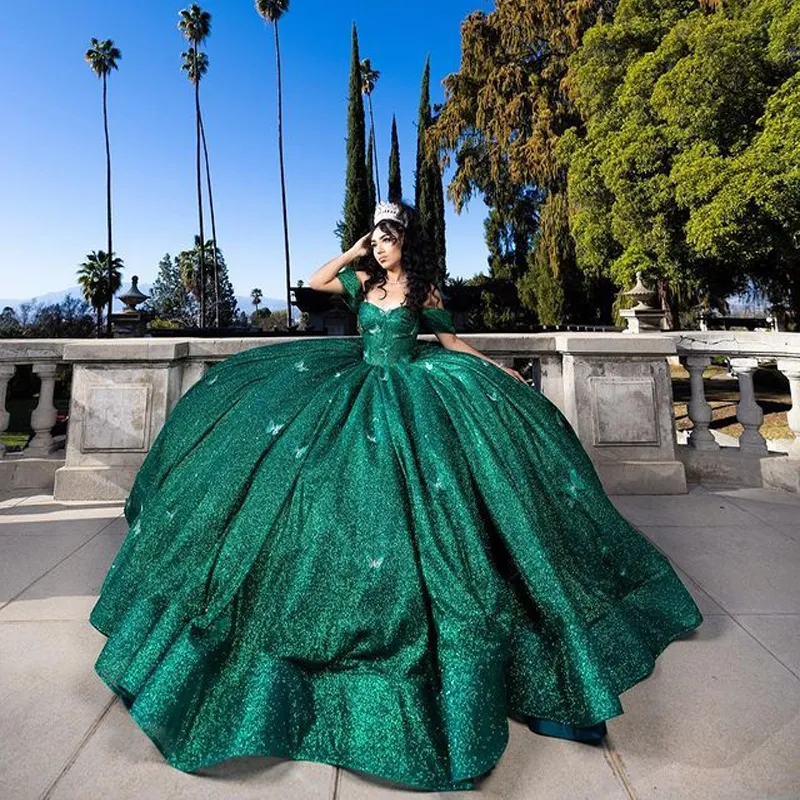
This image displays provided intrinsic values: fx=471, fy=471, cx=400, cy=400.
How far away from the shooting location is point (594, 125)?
12.9 meters

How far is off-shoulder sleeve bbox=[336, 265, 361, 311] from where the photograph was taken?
2443mm

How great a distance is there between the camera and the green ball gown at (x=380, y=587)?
1256mm

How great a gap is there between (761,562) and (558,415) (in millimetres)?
1485

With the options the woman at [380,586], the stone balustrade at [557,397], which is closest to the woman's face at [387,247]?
the woman at [380,586]

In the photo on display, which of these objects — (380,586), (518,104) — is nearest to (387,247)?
(380,586)

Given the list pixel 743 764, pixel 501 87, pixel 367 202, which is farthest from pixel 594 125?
pixel 367 202

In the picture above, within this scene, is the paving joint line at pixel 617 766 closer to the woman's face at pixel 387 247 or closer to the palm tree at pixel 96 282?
the woman's face at pixel 387 247

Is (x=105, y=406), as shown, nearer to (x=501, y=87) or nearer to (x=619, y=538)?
(x=619, y=538)

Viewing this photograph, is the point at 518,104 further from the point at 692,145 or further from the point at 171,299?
the point at 171,299

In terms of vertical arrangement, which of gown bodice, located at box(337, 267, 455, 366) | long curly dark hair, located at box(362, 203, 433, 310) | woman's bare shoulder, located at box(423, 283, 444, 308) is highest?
long curly dark hair, located at box(362, 203, 433, 310)

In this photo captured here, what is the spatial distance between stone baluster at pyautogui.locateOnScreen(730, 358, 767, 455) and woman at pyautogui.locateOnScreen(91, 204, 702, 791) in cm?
262

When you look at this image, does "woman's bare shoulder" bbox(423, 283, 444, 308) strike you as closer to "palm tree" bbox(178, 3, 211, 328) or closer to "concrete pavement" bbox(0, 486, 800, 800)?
"concrete pavement" bbox(0, 486, 800, 800)

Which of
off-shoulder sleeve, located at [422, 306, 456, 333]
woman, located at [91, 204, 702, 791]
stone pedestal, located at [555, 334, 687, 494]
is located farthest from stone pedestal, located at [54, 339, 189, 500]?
stone pedestal, located at [555, 334, 687, 494]

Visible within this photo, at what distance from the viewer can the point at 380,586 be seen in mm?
1416
